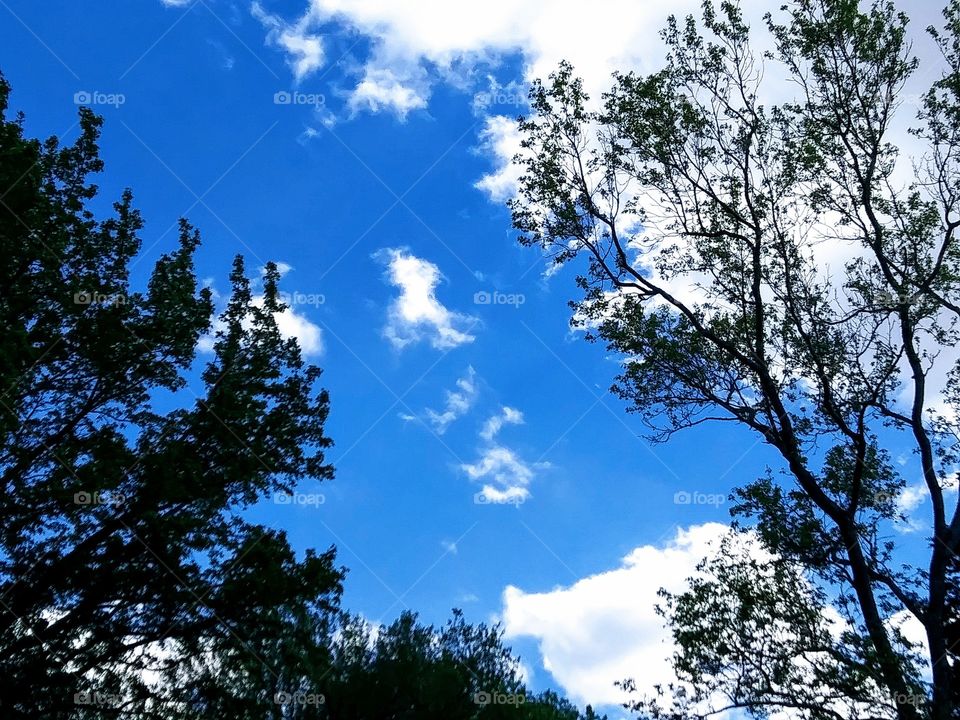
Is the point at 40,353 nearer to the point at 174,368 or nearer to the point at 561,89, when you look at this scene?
the point at 174,368

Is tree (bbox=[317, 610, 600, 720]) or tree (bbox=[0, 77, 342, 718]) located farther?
tree (bbox=[317, 610, 600, 720])

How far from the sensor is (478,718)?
27062 millimetres

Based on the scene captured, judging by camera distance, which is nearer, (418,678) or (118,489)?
(118,489)

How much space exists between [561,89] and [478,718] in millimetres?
23407

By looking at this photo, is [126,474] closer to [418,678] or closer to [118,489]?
[118,489]

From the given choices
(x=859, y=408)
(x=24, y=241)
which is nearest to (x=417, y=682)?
(x=859, y=408)

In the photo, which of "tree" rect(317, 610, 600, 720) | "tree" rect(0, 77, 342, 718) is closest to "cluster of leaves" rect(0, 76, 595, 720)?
"tree" rect(0, 77, 342, 718)

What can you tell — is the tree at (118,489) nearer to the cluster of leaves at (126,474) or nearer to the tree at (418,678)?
the cluster of leaves at (126,474)

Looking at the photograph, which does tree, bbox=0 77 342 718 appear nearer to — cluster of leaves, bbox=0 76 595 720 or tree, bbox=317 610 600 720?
cluster of leaves, bbox=0 76 595 720

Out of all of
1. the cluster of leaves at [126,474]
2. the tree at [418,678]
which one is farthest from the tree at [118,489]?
the tree at [418,678]

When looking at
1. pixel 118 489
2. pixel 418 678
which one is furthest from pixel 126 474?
pixel 418 678

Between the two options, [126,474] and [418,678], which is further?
[418,678]

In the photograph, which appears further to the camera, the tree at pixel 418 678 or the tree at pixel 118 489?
the tree at pixel 418 678

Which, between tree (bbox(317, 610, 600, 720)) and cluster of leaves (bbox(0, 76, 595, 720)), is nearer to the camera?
cluster of leaves (bbox(0, 76, 595, 720))
